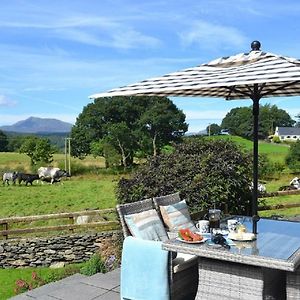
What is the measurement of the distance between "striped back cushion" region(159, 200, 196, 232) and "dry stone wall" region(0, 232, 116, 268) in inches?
160

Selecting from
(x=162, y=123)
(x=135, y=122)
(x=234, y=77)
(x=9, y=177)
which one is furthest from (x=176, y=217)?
(x=135, y=122)

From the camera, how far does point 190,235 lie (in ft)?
10.4

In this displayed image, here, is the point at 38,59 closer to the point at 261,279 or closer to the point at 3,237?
the point at 3,237

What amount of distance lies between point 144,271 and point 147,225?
0.66 m

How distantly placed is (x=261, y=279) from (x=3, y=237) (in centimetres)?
693

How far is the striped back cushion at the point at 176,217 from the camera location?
4188 millimetres

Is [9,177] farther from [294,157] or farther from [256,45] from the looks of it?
[256,45]

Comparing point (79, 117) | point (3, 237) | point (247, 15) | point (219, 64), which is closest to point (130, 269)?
point (219, 64)

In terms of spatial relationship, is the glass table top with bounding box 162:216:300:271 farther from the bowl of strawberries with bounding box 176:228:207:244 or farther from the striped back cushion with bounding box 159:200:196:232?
the striped back cushion with bounding box 159:200:196:232

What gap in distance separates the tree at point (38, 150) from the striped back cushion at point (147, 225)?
2493 cm

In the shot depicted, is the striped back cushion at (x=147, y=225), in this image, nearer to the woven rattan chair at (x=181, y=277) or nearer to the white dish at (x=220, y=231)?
the woven rattan chair at (x=181, y=277)

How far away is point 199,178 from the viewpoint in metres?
6.03

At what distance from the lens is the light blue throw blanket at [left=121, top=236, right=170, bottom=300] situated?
3162mm

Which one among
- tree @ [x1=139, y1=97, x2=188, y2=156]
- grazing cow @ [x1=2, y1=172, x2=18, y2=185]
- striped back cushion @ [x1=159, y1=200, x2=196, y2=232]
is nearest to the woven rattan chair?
striped back cushion @ [x1=159, y1=200, x2=196, y2=232]
